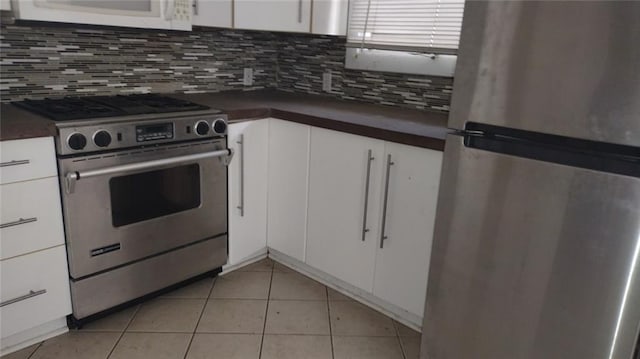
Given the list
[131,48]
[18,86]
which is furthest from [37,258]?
[131,48]

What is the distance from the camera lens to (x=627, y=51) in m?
1.03

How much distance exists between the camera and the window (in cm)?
221

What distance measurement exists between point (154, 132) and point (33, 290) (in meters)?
0.73

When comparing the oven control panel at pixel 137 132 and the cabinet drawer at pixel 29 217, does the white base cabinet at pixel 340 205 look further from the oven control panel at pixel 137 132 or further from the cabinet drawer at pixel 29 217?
the cabinet drawer at pixel 29 217

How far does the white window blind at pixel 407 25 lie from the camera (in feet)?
7.21

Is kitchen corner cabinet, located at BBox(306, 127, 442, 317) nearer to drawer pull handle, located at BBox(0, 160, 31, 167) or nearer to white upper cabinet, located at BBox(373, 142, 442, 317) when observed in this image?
white upper cabinet, located at BBox(373, 142, 442, 317)

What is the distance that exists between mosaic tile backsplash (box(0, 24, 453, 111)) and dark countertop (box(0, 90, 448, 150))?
89mm

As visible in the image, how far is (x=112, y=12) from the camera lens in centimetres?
187

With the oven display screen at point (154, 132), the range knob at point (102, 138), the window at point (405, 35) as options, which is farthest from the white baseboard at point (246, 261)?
the window at point (405, 35)

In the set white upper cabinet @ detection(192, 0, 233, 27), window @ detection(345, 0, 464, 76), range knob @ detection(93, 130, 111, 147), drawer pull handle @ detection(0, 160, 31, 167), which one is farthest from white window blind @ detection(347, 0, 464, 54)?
drawer pull handle @ detection(0, 160, 31, 167)

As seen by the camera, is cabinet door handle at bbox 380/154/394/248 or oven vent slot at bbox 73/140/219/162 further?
cabinet door handle at bbox 380/154/394/248

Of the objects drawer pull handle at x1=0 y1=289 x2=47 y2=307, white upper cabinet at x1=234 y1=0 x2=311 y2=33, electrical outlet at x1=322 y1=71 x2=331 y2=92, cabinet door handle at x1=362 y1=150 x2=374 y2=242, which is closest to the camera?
drawer pull handle at x1=0 y1=289 x2=47 y2=307

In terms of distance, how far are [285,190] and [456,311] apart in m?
1.12

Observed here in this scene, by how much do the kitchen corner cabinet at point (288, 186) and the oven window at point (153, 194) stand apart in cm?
43
